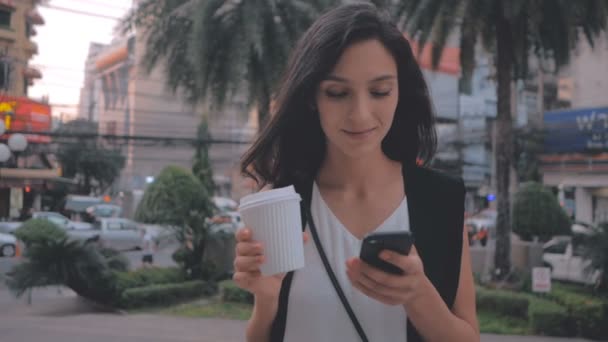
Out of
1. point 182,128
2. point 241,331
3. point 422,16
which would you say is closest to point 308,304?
point 241,331

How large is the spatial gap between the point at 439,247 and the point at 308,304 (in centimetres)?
34

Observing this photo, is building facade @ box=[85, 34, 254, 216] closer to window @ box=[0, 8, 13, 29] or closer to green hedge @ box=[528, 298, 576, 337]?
window @ box=[0, 8, 13, 29]

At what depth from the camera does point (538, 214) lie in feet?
50.1

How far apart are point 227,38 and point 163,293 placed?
5.00 meters

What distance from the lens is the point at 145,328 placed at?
29.5 feet

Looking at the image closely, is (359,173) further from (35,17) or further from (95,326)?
(35,17)

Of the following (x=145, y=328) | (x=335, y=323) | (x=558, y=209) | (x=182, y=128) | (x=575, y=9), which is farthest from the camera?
(x=182, y=128)

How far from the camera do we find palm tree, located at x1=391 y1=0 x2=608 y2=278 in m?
11.4

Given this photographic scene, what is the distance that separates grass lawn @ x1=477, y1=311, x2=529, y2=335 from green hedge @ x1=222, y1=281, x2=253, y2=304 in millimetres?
4095

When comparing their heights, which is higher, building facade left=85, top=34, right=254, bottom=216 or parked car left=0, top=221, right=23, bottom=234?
building facade left=85, top=34, right=254, bottom=216

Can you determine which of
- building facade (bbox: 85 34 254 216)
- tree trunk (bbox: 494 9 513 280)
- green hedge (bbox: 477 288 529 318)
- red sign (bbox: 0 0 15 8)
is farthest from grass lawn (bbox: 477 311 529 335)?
building facade (bbox: 85 34 254 216)

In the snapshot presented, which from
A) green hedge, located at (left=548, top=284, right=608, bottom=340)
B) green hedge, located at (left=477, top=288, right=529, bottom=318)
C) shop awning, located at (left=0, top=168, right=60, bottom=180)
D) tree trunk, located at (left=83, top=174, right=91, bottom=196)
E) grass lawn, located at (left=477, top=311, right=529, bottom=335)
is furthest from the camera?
tree trunk, located at (left=83, top=174, right=91, bottom=196)

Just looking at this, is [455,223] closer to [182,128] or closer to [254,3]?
[254,3]

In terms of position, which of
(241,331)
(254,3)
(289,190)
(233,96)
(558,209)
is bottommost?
(241,331)
